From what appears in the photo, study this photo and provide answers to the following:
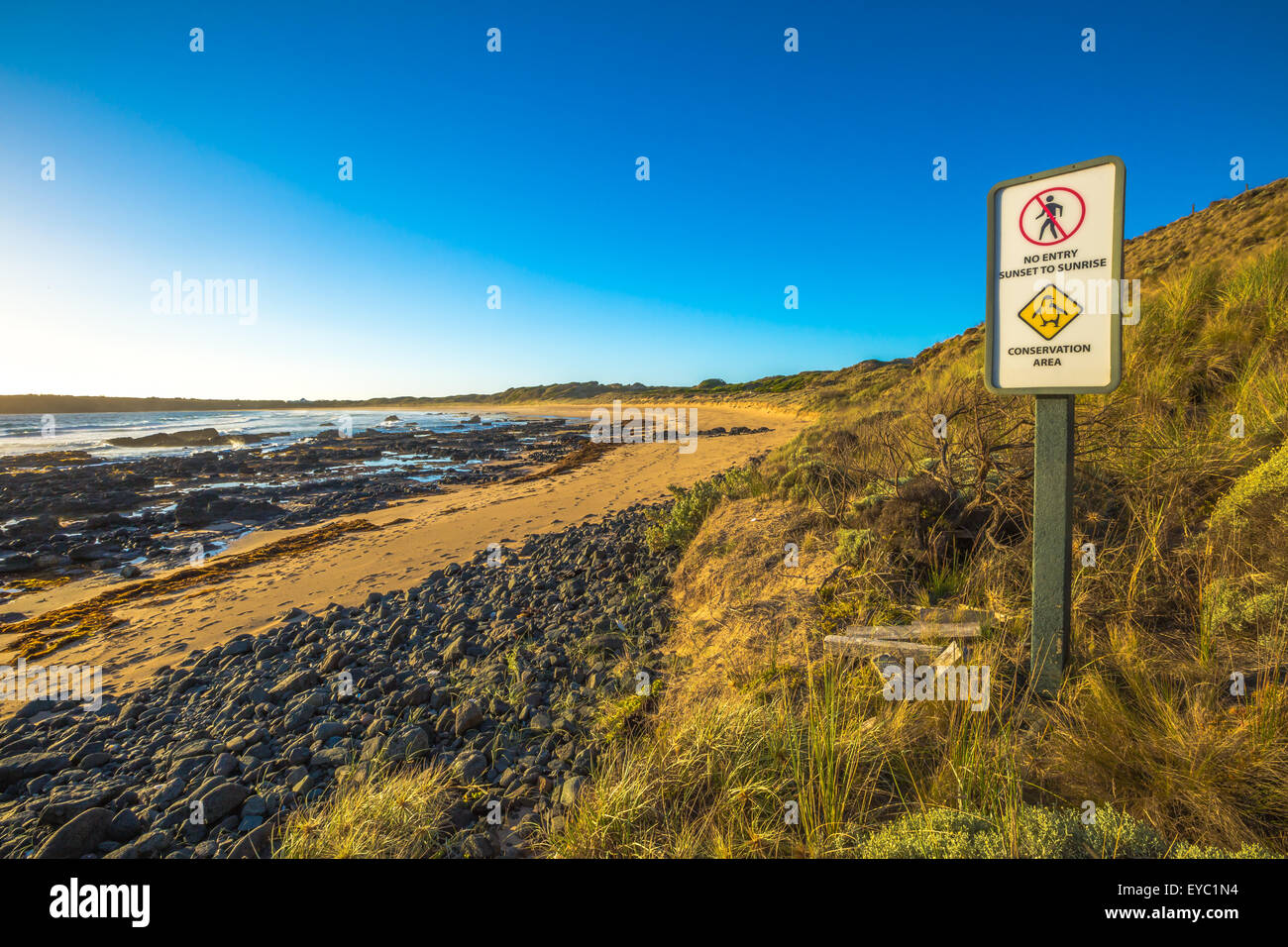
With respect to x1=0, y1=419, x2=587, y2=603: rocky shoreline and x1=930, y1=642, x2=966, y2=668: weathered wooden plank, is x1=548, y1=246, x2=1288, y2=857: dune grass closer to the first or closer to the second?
x1=930, y1=642, x2=966, y2=668: weathered wooden plank

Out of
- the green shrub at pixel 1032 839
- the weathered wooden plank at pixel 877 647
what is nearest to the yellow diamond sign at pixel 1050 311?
the weathered wooden plank at pixel 877 647

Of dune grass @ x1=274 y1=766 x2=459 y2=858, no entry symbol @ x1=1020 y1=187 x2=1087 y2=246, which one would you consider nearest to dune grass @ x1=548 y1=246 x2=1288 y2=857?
dune grass @ x1=274 y1=766 x2=459 y2=858

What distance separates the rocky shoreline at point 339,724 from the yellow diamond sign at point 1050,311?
11.5 ft

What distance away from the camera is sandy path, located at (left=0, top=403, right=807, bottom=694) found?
20.5 feet

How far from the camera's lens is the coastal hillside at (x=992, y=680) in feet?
6.37

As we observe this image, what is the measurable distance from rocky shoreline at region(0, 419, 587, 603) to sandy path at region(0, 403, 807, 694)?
4.60ft

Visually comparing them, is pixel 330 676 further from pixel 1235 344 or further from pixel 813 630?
pixel 1235 344

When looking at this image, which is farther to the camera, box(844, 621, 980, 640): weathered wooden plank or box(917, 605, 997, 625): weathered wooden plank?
box(917, 605, 997, 625): weathered wooden plank

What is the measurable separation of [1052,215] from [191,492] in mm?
21129

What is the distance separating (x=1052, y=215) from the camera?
269 centimetres

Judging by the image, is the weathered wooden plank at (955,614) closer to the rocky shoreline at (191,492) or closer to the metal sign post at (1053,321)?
the metal sign post at (1053,321)
